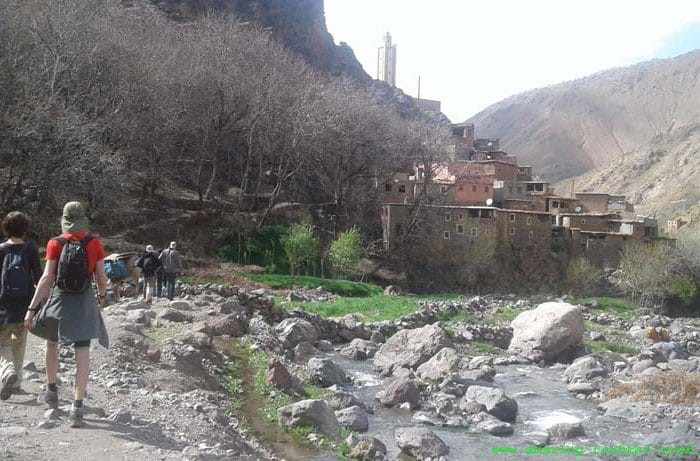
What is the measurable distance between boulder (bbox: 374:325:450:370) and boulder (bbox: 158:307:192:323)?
5906mm

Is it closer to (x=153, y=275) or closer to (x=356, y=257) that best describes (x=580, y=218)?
(x=356, y=257)

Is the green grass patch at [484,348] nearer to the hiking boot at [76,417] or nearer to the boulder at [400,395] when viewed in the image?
the boulder at [400,395]

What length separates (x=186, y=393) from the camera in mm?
11094

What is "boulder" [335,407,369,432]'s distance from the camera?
12.4 metres

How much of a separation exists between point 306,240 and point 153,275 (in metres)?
18.9

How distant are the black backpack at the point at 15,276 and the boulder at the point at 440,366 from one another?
38.3ft

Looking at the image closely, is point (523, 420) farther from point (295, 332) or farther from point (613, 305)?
point (613, 305)

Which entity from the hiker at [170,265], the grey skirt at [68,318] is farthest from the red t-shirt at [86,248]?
the hiker at [170,265]

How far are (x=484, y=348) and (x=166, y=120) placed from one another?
81.0ft

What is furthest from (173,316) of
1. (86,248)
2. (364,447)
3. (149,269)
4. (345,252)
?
(345,252)

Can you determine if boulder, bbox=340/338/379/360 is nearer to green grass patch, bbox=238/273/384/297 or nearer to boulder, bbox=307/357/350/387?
boulder, bbox=307/357/350/387

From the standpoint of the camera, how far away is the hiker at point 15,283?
7.79m

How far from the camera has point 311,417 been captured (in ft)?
36.7

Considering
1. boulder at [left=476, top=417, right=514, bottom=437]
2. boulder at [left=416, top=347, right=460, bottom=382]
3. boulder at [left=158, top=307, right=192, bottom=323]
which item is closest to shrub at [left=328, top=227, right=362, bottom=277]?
boulder at [left=416, top=347, right=460, bottom=382]
